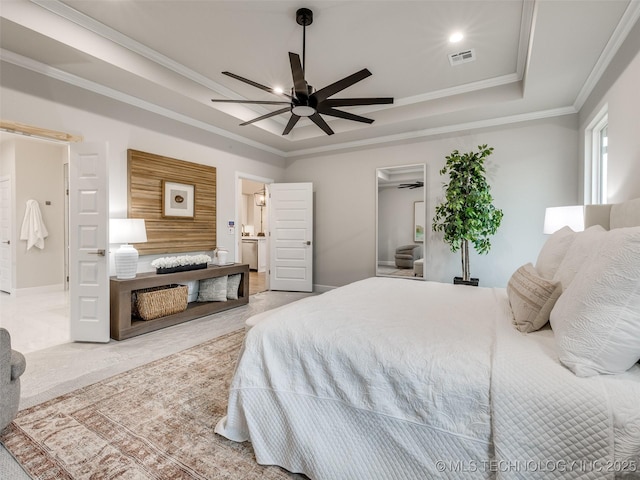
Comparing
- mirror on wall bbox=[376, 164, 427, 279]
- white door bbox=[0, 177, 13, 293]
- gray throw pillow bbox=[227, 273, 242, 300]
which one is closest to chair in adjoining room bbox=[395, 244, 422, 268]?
mirror on wall bbox=[376, 164, 427, 279]

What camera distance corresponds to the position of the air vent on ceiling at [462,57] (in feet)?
10.4

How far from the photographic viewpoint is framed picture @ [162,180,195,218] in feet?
13.1

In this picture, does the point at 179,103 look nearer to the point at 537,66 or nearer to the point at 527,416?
the point at 537,66

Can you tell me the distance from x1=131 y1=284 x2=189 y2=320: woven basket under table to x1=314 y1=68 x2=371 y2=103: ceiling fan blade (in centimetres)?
276

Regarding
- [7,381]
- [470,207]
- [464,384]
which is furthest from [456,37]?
[7,381]

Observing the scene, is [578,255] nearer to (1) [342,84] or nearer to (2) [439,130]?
(1) [342,84]

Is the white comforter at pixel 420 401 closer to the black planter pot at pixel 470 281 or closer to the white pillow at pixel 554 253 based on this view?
the white pillow at pixel 554 253

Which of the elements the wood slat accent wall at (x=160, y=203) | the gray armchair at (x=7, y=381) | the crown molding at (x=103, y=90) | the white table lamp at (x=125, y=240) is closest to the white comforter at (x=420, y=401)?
the gray armchair at (x=7, y=381)

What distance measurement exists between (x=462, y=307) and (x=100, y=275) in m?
3.36

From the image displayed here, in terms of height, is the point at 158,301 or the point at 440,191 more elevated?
the point at 440,191

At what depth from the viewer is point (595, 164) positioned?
348 cm

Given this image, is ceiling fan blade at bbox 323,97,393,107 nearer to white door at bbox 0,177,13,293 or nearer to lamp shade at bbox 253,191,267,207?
white door at bbox 0,177,13,293

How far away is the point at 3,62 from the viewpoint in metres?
2.72

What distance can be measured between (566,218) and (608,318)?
2363 mm
